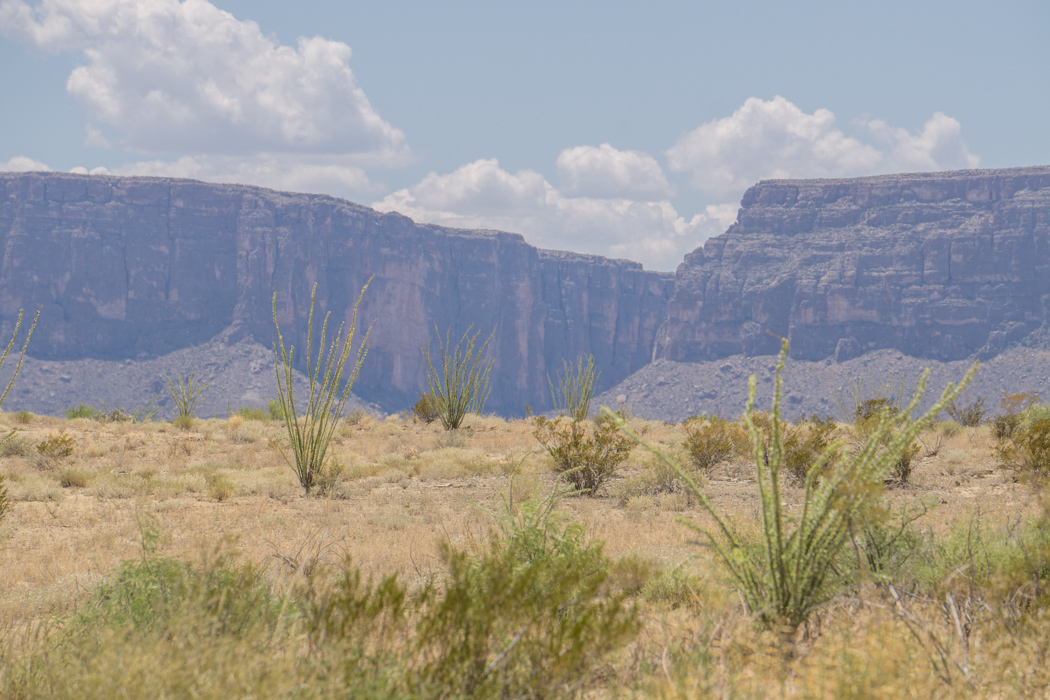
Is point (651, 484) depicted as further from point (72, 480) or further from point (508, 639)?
point (72, 480)

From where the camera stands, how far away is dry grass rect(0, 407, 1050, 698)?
2.98m

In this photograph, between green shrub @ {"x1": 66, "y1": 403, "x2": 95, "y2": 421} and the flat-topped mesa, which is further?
the flat-topped mesa

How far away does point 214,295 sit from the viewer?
98750 mm

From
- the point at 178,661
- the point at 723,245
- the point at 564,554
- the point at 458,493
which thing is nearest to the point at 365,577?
the point at 564,554

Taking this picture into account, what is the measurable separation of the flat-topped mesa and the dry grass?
81481mm

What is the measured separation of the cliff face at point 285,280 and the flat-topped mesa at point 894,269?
1321 inches

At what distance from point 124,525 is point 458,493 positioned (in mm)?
4127

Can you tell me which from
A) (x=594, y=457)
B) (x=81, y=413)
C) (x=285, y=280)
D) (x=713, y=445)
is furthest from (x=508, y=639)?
(x=285, y=280)

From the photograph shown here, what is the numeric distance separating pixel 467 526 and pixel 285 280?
345ft

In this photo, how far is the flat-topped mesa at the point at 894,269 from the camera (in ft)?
289

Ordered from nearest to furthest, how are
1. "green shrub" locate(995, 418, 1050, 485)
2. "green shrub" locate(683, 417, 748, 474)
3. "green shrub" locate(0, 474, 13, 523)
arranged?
"green shrub" locate(0, 474, 13, 523) → "green shrub" locate(995, 418, 1050, 485) → "green shrub" locate(683, 417, 748, 474)

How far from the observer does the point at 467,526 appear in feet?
23.5

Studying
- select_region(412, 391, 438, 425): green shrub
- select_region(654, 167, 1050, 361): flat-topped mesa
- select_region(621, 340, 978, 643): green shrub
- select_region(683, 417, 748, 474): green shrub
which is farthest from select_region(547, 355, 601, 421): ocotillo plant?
select_region(654, 167, 1050, 361): flat-topped mesa

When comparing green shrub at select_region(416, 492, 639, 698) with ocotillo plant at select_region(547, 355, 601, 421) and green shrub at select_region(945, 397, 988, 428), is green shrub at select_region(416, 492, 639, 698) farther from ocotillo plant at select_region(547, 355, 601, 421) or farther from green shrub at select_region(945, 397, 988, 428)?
green shrub at select_region(945, 397, 988, 428)
